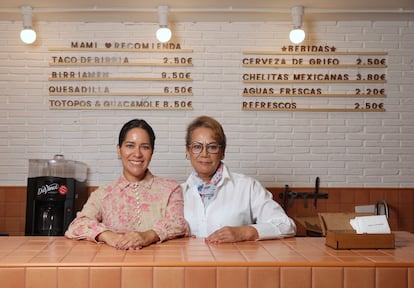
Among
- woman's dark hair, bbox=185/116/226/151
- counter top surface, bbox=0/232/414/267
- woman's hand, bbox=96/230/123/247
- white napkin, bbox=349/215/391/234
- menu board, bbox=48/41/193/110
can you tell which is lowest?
counter top surface, bbox=0/232/414/267

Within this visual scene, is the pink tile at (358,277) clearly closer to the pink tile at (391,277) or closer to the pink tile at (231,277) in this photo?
the pink tile at (391,277)

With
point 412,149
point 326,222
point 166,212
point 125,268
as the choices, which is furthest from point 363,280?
point 412,149

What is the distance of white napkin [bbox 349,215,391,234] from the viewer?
2170mm

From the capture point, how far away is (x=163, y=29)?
461 centimetres

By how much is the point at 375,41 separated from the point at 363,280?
12.1 ft

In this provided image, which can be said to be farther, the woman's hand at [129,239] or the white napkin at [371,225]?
the white napkin at [371,225]

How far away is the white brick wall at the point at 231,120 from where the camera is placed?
500cm

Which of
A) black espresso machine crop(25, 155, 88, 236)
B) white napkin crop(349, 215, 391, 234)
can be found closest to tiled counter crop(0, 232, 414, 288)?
white napkin crop(349, 215, 391, 234)

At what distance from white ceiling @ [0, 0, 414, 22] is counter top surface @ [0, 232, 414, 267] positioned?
9.00 feet

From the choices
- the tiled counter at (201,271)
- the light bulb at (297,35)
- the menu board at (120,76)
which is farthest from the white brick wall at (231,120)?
the tiled counter at (201,271)

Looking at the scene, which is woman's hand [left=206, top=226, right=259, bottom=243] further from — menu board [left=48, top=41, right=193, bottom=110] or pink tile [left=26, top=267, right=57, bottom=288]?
menu board [left=48, top=41, right=193, bottom=110]

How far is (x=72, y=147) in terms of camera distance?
5004 mm

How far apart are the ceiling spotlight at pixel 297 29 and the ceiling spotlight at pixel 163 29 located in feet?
3.56

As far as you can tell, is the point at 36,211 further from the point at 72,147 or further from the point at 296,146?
the point at 296,146
